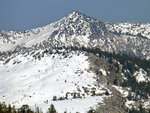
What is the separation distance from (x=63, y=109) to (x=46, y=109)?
945 cm

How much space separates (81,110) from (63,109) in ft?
32.8

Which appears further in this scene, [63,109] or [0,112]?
[63,109]

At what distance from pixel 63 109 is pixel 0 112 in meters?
80.7

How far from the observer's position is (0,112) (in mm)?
120750

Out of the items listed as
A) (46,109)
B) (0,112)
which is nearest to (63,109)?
(46,109)

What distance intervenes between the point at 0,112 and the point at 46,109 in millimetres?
77267

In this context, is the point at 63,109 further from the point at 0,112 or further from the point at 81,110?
the point at 0,112

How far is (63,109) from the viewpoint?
651 feet

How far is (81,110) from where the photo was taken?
650 feet

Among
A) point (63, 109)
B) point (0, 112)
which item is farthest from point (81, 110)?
point (0, 112)

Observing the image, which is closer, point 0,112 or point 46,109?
point 0,112

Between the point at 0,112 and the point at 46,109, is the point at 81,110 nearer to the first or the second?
the point at 46,109

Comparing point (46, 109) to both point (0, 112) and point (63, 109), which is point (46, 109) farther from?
point (0, 112)
